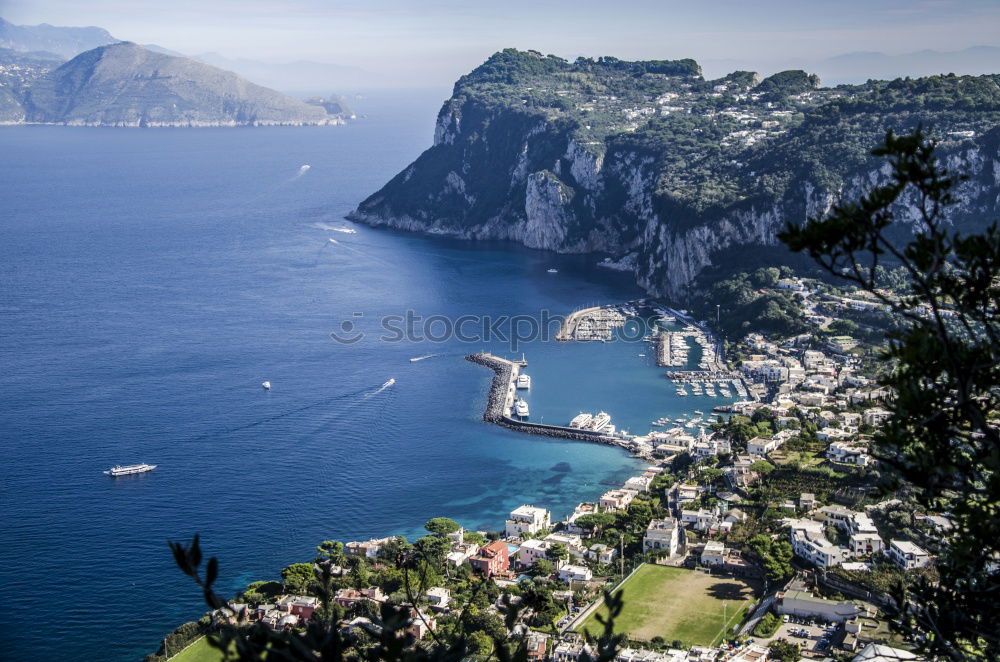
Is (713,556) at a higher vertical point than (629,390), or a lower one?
lower

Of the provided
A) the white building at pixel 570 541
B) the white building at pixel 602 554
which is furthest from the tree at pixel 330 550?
the white building at pixel 602 554

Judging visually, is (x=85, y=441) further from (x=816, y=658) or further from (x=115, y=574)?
(x=816, y=658)

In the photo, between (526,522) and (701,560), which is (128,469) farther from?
(701,560)

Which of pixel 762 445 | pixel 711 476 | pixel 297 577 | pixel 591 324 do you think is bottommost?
pixel 297 577

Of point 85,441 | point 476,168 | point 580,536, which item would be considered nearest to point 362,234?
point 476,168

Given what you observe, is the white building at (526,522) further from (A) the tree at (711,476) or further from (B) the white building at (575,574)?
(A) the tree at (711,476)

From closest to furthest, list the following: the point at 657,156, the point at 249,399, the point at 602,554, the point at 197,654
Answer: the point at 197,654 → the point at 602,554 → the point at 249,399 → the point at 657,156

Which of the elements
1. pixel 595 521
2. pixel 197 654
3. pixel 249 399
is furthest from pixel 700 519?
pixel 249 399

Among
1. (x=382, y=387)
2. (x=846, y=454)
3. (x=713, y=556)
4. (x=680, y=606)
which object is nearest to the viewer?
(x=680, y=606)
